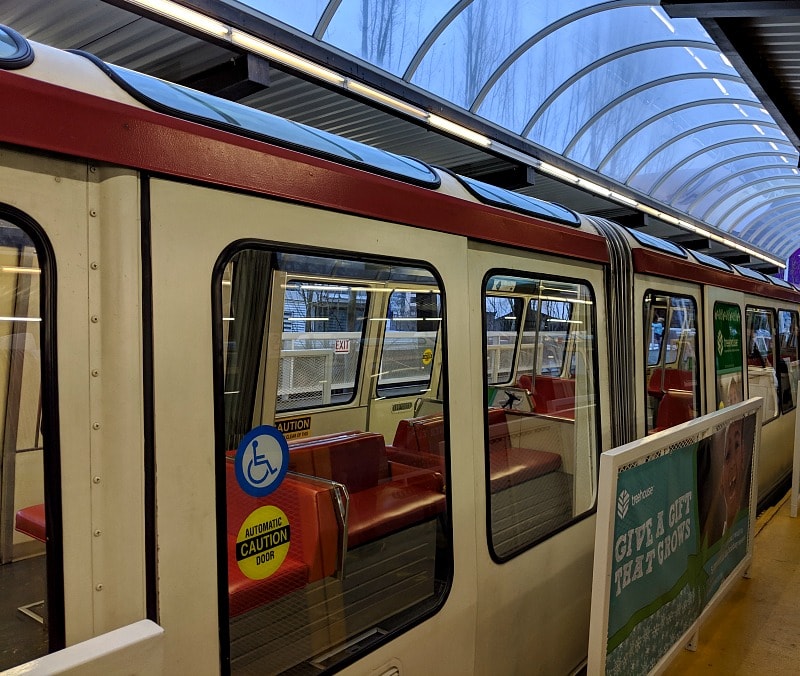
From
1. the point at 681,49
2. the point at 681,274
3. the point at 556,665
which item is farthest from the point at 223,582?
the point at 681,49

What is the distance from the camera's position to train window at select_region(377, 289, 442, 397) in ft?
8.26

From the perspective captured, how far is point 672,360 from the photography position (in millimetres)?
5145

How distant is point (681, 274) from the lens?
4.18 meters

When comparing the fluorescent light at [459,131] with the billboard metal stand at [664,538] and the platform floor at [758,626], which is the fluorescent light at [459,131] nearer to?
the billboard metal stand at [664,538]

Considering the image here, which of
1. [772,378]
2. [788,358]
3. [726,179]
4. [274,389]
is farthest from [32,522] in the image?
[726,179]

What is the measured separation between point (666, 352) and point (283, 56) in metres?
3.53

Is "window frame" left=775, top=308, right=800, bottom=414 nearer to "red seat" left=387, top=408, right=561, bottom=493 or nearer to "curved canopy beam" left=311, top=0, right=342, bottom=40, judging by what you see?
"red seat" left=387, top=408, right=561, bottom=493

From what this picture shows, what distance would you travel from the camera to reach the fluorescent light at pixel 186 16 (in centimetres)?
369

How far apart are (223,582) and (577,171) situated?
8676 millimetres

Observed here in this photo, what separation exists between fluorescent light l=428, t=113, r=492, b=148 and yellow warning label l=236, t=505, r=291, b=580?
5143mm

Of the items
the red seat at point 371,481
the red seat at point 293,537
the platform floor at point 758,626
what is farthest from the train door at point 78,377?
the platform floor at point 758,626

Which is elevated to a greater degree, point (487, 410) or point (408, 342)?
point (408, 342)

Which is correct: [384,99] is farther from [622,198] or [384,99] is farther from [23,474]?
[622,198]

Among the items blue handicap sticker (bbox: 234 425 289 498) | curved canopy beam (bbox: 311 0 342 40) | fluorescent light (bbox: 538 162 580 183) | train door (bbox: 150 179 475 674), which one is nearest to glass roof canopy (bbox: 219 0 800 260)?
curved canopy beam (bbox: 311 0 342 40)
